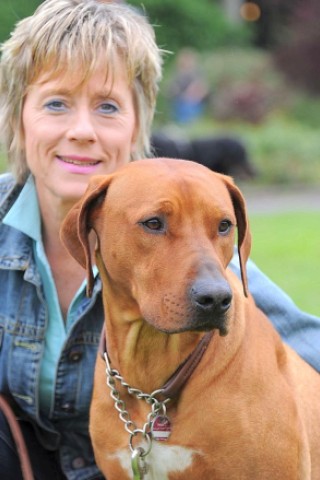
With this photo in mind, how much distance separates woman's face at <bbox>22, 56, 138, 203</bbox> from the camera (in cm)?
393

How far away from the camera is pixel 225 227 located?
3148 millimetres

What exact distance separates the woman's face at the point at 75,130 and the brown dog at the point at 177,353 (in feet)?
2.14

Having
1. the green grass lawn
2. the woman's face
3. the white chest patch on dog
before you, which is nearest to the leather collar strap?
the white chest patch on dog

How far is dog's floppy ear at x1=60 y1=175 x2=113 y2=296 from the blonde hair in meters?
0.84

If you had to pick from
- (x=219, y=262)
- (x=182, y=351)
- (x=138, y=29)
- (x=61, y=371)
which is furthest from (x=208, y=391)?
(x=138, y=29)

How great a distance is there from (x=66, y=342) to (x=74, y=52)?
118 centimetres

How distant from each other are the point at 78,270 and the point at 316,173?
13.7 meters

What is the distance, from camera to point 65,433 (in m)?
4.09

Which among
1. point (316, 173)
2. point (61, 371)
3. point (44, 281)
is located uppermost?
point (316, 173)

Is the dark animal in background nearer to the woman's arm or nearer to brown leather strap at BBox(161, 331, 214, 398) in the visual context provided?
the woman's arm

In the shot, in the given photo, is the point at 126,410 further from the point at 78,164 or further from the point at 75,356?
the point at 78,164

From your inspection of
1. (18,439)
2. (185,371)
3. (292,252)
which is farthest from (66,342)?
(292,252)

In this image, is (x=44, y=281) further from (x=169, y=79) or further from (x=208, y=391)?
(x=169, y=79)

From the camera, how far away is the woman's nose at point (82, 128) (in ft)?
12.7
